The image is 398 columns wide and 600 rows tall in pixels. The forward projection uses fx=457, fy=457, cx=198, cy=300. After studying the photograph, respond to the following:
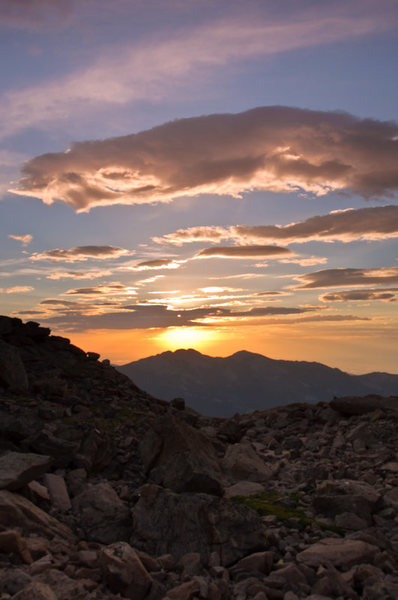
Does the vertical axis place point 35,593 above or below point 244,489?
above

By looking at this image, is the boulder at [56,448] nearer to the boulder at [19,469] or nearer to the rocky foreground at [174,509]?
the rocky foreground at [174,509]

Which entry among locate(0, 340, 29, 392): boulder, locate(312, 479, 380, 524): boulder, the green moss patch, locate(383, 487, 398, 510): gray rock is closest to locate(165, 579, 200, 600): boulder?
the green moss patch

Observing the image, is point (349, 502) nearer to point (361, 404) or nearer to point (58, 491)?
point (58, 491)

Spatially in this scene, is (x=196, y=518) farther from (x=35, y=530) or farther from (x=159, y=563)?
(x=35, y=530)

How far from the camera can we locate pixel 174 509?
38.0 feet

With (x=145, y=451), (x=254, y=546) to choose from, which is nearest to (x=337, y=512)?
(x=254, y=546)

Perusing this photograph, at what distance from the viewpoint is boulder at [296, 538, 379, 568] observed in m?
10.0

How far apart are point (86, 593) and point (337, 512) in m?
7.81

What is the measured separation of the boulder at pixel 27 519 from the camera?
33.8ft

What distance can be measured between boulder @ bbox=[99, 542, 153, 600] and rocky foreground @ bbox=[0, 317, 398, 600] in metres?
0.02

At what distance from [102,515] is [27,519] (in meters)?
2.14

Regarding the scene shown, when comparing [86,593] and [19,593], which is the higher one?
[19,593]

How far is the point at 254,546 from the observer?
35.2 ft

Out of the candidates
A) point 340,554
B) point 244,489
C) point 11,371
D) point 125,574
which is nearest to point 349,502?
point 340,554
